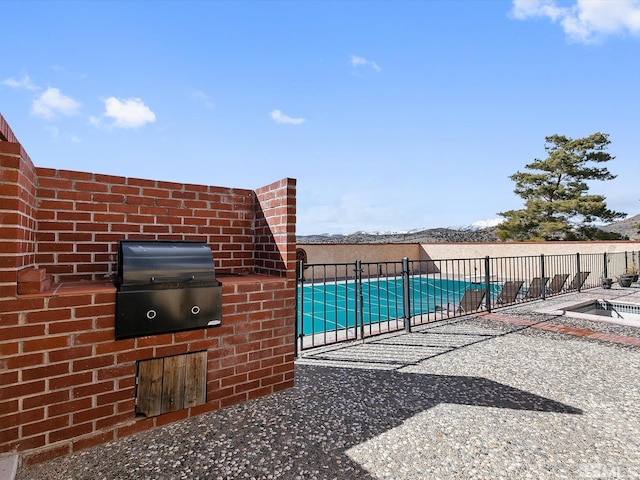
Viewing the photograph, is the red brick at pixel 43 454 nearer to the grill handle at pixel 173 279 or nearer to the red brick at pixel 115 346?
the red brick at pixel 115 346

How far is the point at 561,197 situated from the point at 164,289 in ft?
92.2

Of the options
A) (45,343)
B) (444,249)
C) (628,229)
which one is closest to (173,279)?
(45,343)

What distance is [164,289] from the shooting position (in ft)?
7.87

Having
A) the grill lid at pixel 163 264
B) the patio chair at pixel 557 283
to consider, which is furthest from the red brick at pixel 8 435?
the patio chair at pixel 557 283

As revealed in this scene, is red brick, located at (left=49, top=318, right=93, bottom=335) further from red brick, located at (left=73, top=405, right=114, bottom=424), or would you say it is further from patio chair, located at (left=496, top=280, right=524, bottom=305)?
patio chair, located at (left=496, top=280, right=524, bottom=305)

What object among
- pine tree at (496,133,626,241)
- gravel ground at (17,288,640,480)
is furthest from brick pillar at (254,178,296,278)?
pine tree at (496,133,626,241)

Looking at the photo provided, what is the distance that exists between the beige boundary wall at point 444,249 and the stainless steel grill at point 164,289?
14.5 m

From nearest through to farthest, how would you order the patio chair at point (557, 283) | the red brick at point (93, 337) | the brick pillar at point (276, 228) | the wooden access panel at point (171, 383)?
1. the red brick at point (93, 337)
2. the wooden access panel at point (171, 383)
3. the brick pillar at point (276, 228)
4. the patio chair at point (557, 283)

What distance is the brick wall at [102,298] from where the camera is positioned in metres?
1.94

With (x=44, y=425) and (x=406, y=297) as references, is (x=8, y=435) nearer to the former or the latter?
(x=44, y=425)

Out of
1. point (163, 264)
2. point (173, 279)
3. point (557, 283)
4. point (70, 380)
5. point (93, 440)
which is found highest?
point (163, 264)

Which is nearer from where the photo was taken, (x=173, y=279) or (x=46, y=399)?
(x=46, y=399)

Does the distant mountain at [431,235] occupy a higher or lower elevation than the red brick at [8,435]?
higher

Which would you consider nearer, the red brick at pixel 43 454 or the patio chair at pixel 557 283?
the red brick at pixel 43 454
